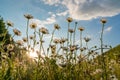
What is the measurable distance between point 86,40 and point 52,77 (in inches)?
111

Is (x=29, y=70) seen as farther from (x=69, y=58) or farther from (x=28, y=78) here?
(x=69, y=58)

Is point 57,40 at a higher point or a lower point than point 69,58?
higher

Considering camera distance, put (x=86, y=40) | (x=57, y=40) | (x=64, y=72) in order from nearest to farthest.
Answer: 1. (x=64, y=72)
2. (x=57, y=40)
3. (x=86, y=40)

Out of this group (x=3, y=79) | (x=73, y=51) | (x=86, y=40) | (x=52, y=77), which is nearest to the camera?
(x=3, y=79)

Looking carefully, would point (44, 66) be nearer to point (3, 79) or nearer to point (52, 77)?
point (52, 77)

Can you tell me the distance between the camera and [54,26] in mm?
6762

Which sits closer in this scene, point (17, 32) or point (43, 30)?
point (43, 30)

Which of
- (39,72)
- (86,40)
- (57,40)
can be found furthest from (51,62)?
(86,40)

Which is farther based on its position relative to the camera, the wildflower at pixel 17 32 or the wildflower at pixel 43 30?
the wildflower at pixel 17 32

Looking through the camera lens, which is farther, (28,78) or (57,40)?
(57,40)

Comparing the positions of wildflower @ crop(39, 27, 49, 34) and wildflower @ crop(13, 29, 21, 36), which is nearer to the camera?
wildflower @ crop(39, 27, 49, 34)

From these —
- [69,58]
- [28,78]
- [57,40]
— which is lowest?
[28,78]

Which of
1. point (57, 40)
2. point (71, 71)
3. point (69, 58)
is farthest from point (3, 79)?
point (57, 40)

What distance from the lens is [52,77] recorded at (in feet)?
15.5
